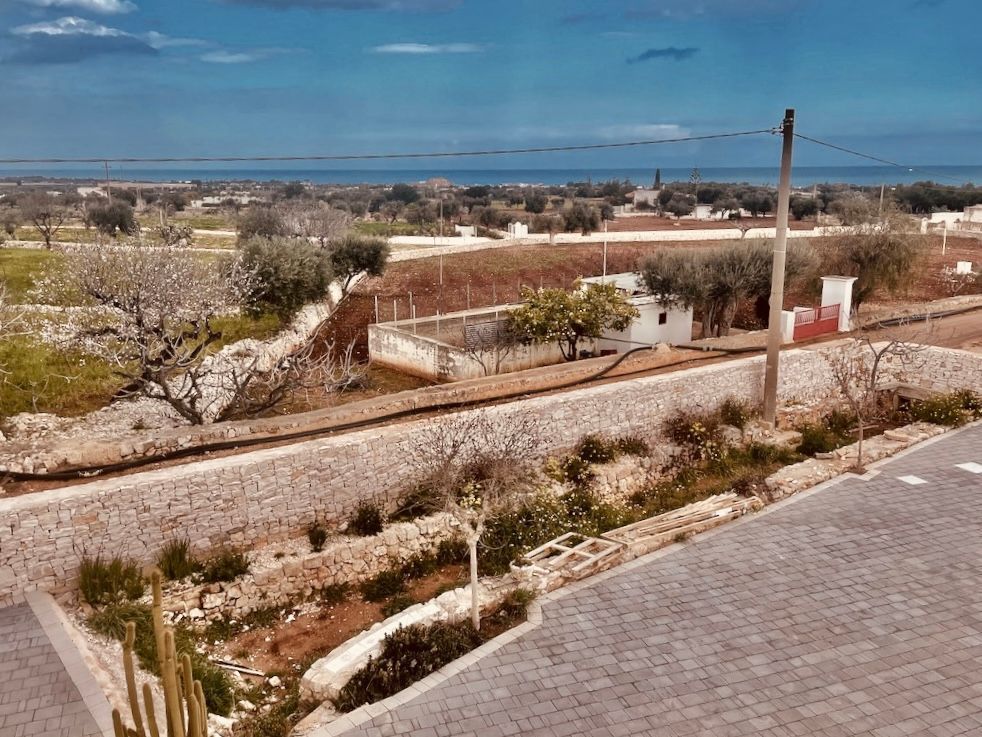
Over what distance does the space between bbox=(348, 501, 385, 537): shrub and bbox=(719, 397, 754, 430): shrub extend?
9.50m

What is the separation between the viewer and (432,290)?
34344 millimetres

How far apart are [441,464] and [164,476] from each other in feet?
15.7

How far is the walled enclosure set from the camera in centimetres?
1052

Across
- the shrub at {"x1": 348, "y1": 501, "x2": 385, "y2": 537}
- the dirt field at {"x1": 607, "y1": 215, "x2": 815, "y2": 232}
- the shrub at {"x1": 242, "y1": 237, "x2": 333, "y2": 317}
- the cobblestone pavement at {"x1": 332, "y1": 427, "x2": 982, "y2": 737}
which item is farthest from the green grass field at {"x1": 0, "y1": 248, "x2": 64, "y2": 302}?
the dirt field at {"x1": 607, "y1": 215, "x2": 815, "y2": 232}

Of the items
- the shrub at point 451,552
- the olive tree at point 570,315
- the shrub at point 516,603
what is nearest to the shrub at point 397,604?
the shrub at point 451,552

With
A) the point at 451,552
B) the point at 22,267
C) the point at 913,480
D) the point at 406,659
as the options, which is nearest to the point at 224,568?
the point at 451,552

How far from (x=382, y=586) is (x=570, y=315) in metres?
12.0

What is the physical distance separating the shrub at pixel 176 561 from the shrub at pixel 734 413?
12647mm

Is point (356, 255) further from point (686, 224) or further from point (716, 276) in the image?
point (686, 224)

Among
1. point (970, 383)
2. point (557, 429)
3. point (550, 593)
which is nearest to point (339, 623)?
point (550, 593)

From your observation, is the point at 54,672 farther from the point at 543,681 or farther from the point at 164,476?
the point at 543,681

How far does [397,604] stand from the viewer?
1186 cm

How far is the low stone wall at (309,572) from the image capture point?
37.1ft

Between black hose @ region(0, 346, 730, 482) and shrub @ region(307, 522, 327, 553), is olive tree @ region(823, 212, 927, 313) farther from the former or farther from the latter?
shrub @ region(307, 522, 327, 553)
